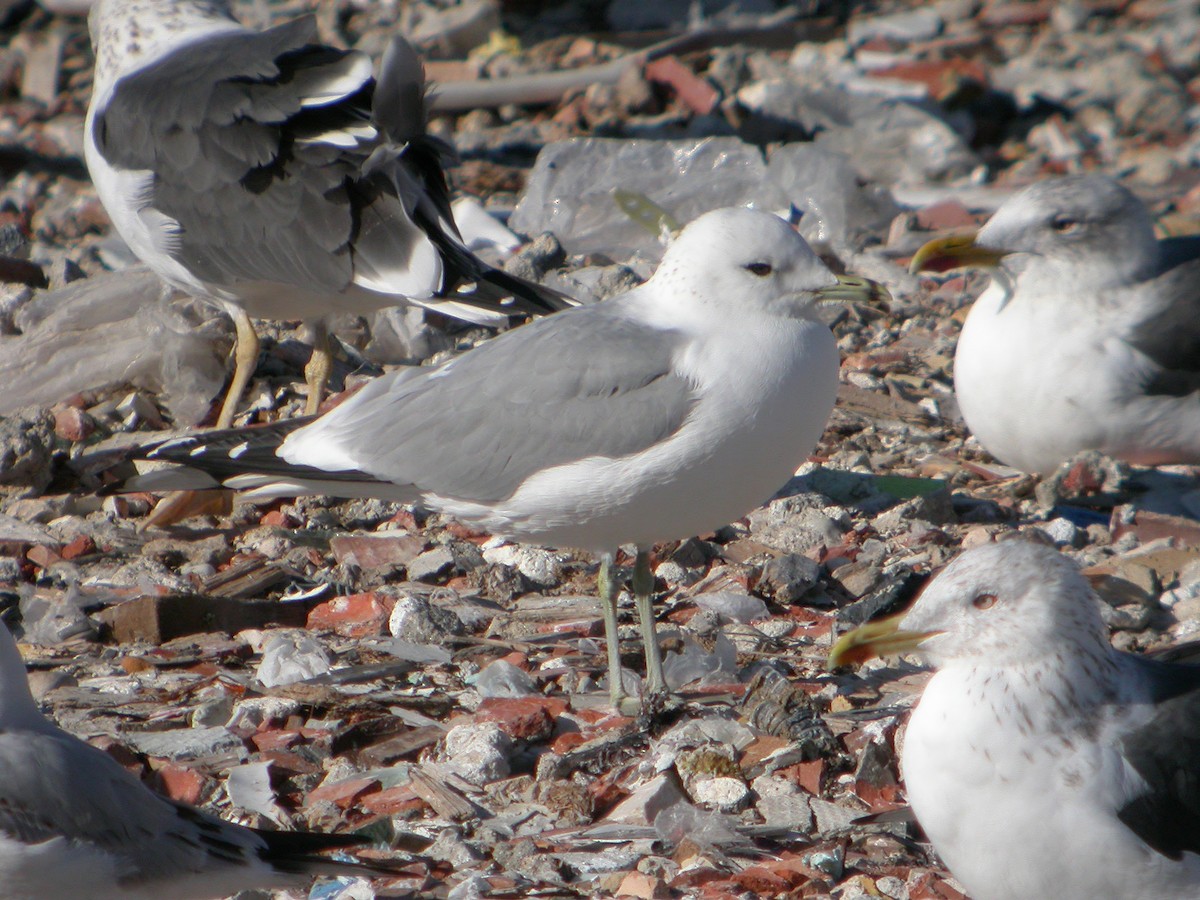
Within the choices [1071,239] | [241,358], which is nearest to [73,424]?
[241,358]

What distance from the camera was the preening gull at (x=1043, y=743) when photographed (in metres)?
2.59

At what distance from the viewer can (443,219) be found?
5.28 m

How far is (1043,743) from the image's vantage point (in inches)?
104

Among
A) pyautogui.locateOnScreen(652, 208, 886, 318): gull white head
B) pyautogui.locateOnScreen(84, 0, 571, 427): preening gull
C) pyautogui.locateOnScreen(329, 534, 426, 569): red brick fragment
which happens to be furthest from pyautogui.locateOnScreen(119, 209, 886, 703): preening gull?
pyautogui.locateOnScreen(84, 0, 571, 427): preening gull

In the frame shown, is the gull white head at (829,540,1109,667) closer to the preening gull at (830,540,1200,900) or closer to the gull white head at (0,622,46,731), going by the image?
the preening gull at (830,540,1200,900)

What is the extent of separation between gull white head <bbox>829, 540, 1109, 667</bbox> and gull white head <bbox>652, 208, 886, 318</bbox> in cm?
108

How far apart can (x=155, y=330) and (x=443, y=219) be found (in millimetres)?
1271

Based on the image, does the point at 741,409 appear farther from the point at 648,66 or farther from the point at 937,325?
the point at 648,66

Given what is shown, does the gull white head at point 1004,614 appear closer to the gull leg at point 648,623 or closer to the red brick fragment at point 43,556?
the gull leg at point 648,623

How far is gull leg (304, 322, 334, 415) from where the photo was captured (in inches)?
213

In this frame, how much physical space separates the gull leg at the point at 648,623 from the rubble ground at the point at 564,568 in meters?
0.09

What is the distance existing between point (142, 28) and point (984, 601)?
15.5ft

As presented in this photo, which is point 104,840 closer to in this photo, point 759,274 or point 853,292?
point 759,274

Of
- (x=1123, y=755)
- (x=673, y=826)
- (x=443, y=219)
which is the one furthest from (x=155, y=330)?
(x=1123, y=755)
